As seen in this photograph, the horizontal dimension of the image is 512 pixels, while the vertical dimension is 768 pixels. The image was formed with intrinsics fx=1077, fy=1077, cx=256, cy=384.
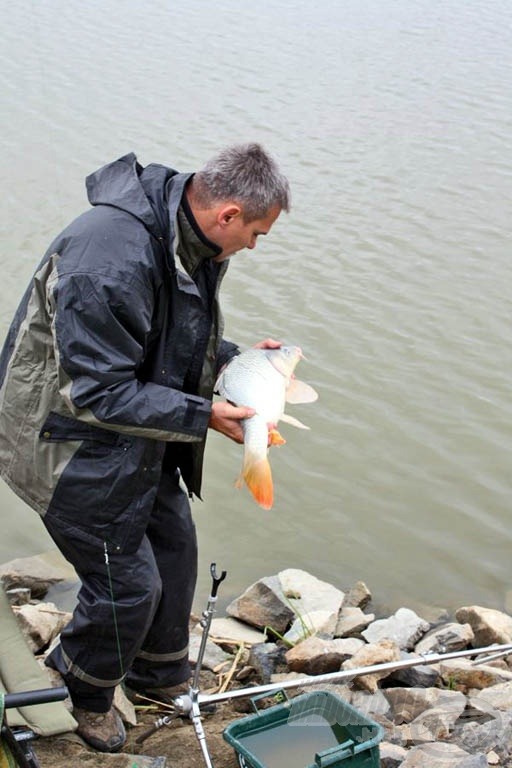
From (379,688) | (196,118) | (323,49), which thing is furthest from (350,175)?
(379,688)

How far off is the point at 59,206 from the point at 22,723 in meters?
8.18

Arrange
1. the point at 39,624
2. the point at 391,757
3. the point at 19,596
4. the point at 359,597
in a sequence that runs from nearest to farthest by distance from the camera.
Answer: the point at 391,757 < the point at 39,624 < the point at 19,596 < the point at 359,597

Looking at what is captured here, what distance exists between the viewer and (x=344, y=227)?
10.7 metres

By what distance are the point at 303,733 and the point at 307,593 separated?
2.37m

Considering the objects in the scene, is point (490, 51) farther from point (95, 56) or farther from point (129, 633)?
point (129, 633)

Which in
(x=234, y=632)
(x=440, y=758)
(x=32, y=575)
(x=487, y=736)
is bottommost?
(x=32, y=575)

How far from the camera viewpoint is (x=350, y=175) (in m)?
11.9

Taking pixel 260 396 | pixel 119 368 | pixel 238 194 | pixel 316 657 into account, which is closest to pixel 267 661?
pixel 316 657

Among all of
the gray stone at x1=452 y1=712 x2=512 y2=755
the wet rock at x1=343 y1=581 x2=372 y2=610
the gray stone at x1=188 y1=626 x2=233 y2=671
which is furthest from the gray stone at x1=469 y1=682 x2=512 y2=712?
the wet rock at x1=343 y1=581 x2=372 y2=610

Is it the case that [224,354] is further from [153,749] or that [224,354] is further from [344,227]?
[344,227]

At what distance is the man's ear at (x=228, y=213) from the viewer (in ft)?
10.6

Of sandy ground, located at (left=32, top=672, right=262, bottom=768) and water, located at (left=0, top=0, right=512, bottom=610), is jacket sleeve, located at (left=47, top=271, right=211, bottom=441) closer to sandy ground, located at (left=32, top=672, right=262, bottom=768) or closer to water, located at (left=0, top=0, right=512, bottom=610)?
sandy ground, located at (left=32, top=672, right=262, bottom=768)

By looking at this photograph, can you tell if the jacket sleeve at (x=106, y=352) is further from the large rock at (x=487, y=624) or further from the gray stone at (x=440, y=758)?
the large rock at (x=487, y=624)

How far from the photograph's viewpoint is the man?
3.09 metres
